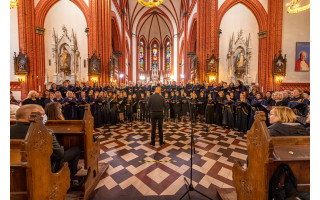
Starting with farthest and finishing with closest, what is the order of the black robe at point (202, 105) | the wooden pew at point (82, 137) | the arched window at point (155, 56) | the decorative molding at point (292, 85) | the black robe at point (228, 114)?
the arched window at point (155, 56) → the decorative molding at point (292, 85) → the black robe at point (202, 105) → the black robe at point (228, 114) → the wooden pew at point (82, 137)

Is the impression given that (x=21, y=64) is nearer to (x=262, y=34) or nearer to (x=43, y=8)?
(x=43, y=8)

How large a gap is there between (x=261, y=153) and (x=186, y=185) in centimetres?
160

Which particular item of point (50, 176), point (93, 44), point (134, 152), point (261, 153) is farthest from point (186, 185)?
point (93, 44)

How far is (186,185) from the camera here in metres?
2.57

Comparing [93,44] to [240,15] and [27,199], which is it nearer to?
[27,199]

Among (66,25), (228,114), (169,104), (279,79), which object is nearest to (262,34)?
(279,79)

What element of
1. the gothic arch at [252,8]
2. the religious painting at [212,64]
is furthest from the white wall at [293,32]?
the religious painting at [212,64]

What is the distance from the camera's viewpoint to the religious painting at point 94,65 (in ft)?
34.4

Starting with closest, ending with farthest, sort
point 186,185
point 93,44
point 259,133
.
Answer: point 259,133, point 186,185, point 93,44

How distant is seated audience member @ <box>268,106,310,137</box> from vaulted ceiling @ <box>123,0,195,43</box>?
18142 mm

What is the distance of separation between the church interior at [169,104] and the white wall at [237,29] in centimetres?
8

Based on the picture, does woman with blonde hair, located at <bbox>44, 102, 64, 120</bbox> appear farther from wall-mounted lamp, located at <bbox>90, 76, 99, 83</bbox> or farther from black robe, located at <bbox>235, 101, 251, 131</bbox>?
wall-mounted lamp, located at <bbox>90, 76, 99, 83</bbox>

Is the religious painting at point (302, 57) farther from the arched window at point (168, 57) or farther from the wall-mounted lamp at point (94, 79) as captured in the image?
the arched window at point (168, 57)

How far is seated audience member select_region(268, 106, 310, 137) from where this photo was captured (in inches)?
79.1
